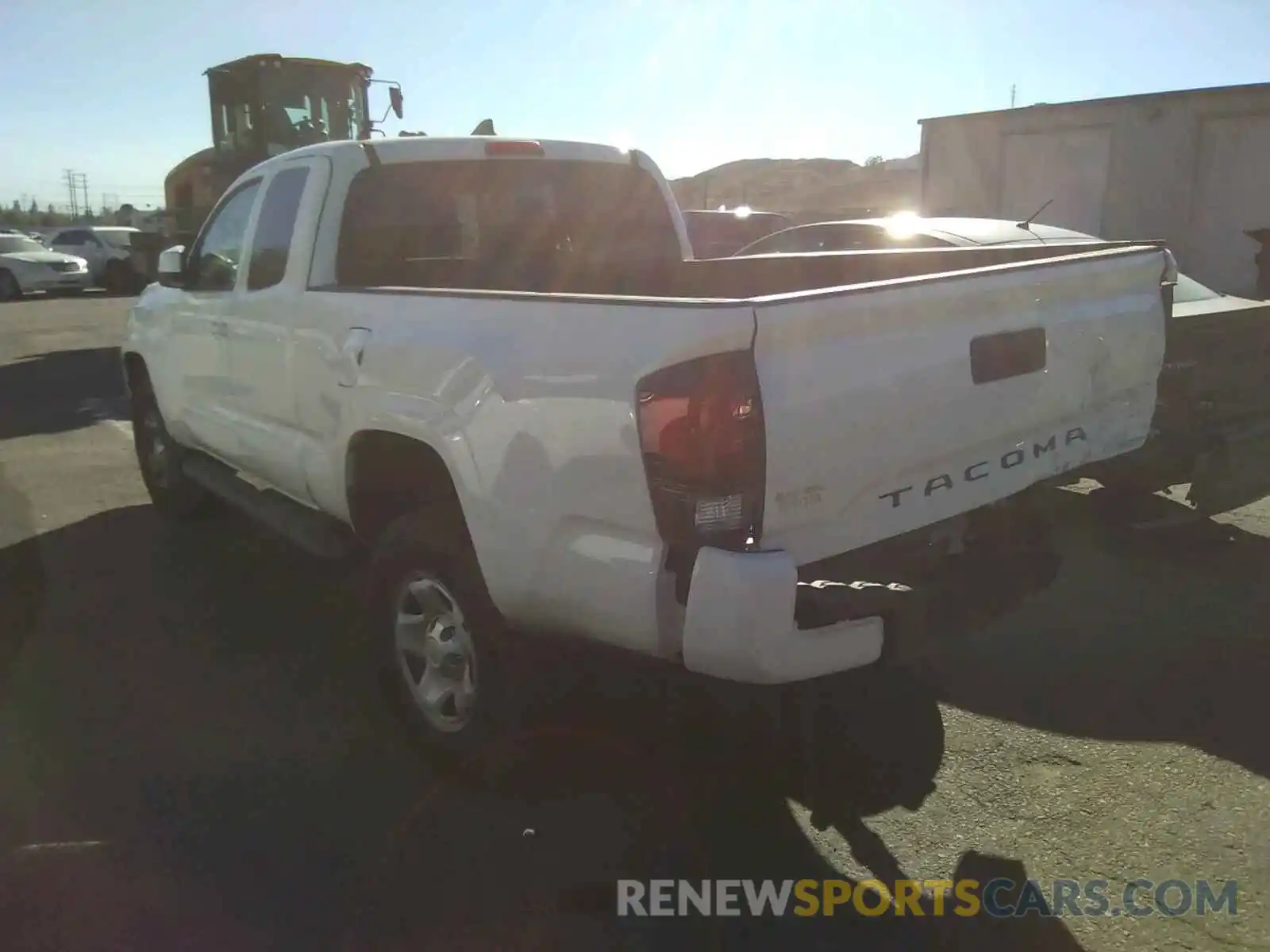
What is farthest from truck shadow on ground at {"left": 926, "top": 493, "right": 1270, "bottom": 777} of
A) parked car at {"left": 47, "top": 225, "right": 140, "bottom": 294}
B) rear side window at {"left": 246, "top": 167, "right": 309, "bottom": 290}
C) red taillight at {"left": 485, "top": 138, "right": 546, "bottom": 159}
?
parked car at {"left": 47, "top": 225, "right": 140, "bottom": 294}

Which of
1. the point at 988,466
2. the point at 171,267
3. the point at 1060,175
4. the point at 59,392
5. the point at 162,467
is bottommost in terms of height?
the point at 59,392

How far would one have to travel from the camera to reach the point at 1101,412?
11.9 feet

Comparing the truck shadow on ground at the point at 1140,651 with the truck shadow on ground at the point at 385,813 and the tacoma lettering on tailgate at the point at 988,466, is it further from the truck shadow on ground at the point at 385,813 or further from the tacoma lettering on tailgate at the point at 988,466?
the truck shadow on ground at the point at 385,813

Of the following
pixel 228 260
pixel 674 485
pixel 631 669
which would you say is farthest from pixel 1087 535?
pixel 228 260

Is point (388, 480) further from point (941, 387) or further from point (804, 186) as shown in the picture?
point (804, 186)

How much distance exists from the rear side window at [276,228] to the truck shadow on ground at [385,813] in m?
1.61

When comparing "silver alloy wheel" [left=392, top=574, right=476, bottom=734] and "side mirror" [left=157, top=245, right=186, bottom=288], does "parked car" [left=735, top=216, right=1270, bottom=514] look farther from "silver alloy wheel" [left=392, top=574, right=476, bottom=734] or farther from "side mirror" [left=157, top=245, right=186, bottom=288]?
"side mirror" [left=157, top=245, right=186, bottom=288]

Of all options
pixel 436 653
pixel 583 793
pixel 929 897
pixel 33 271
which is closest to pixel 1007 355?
pixel 929 897

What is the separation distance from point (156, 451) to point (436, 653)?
401 centimetres

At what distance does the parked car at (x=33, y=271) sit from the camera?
25562mm

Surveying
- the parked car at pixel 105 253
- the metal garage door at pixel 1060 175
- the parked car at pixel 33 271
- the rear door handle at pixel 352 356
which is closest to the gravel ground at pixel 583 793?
the rear door handle at pixel 352 356

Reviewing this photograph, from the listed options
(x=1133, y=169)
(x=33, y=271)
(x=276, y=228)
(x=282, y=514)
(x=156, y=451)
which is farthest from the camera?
(x=33, y=271)

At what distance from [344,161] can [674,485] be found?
256 cm

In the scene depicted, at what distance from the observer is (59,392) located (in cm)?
1195
